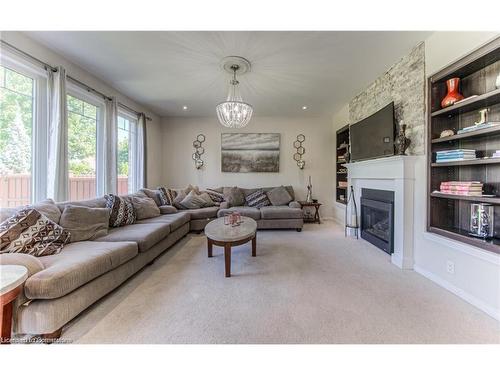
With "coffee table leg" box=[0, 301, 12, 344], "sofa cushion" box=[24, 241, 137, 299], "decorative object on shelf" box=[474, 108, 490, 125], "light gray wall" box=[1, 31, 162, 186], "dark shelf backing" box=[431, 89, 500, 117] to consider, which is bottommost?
"coffee table leg" box=[0, 301, 12, 344]

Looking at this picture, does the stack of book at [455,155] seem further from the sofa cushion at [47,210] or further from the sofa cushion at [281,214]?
the sofa cushion at [47,210]

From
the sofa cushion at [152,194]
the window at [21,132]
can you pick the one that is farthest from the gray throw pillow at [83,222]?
the sofa cushion at [152,194]

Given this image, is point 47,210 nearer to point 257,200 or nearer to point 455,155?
point 257,200

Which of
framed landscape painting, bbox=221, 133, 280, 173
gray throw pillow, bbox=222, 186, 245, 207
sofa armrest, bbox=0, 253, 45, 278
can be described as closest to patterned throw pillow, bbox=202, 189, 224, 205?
gray throw pillow, bbox=222, 186, 245, 207

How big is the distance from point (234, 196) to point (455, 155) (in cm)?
388

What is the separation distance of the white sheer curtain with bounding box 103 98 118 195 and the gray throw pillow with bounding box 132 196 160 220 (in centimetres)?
56

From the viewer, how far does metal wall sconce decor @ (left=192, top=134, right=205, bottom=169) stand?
219 inches

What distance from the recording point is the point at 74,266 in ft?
5.17

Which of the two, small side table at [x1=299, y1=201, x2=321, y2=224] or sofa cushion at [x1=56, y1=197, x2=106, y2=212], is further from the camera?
small side table at [x1=299, y1=201, x2=321, y2=224]

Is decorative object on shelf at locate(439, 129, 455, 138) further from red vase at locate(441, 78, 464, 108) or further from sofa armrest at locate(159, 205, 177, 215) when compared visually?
sofa armrest at locate(159, 205, 177, 215)

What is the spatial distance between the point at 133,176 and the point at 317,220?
14.5ft

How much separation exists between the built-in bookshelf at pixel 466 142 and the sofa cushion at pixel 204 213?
3.49 m
